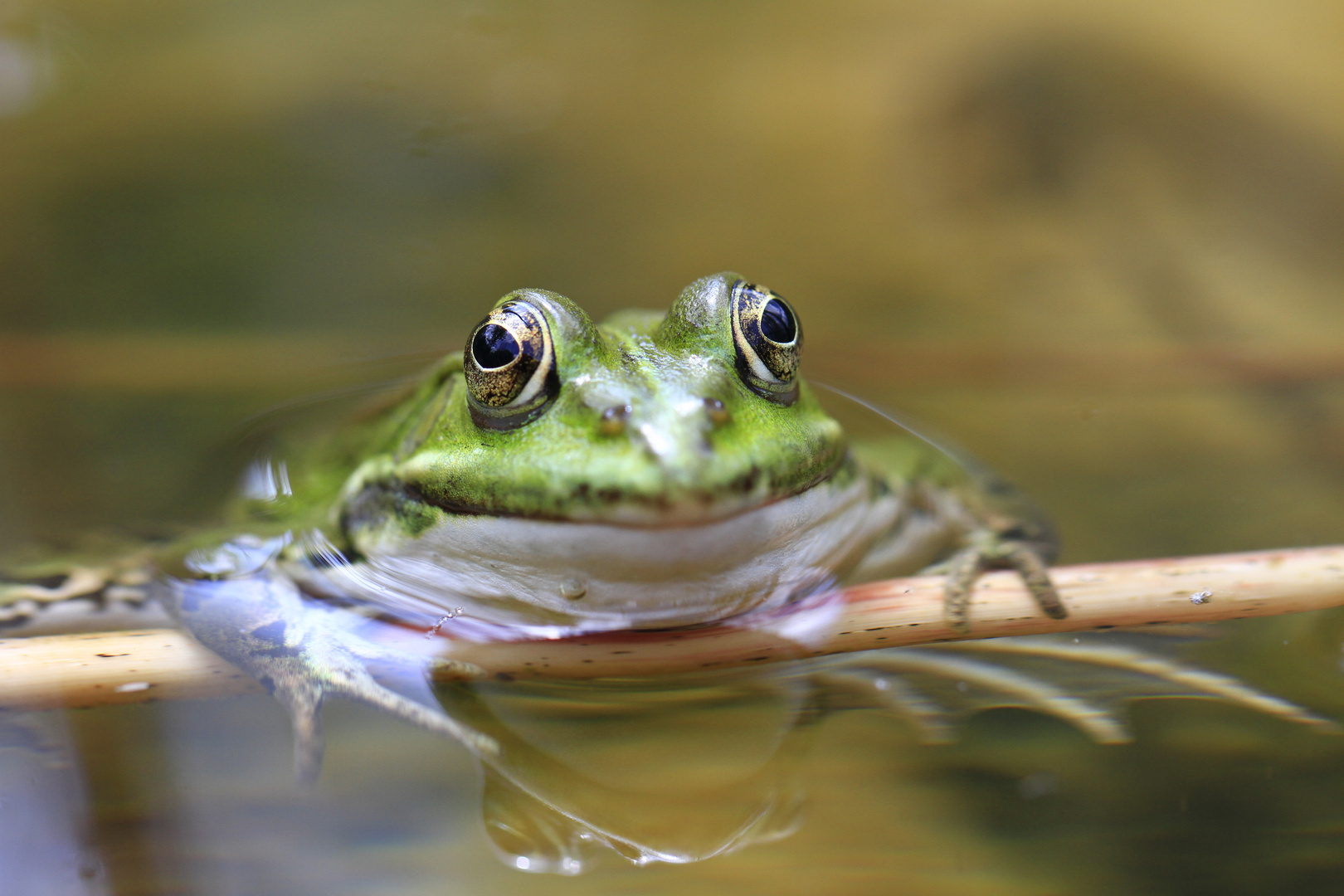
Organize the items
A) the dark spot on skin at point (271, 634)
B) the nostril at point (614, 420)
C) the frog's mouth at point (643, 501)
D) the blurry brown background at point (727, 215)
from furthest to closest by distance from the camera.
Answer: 1. the blurry brown background at point (727, 215)
2. the dark spot on skin at point (271, 634)
3. the nostril at point (614, 420)
4. the frog's mouth at point (643, 501)

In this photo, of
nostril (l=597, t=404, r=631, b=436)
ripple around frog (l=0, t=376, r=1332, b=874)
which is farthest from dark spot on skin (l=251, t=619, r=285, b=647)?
nostril (l=597, t=404, r=631, b=436)

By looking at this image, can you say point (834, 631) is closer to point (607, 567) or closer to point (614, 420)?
point (607, 567)

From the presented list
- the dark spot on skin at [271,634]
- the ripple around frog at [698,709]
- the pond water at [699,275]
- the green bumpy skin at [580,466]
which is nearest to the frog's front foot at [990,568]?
the green bumpy skin at [580,466]

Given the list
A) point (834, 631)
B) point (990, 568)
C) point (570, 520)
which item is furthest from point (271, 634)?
point (990, 568)

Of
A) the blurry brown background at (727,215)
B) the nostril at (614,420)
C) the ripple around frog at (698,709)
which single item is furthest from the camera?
the blurry brown background at (727,215)

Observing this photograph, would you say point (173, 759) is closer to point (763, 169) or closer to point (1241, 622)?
point (1241, 622)

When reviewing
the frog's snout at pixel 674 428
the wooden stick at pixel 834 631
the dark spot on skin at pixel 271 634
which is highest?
the frog's snout at pixel 674 428

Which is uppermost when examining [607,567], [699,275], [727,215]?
[727,215]

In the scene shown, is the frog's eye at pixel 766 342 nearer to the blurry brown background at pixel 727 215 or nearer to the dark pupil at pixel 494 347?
the dark pupil at pixel 494 347
